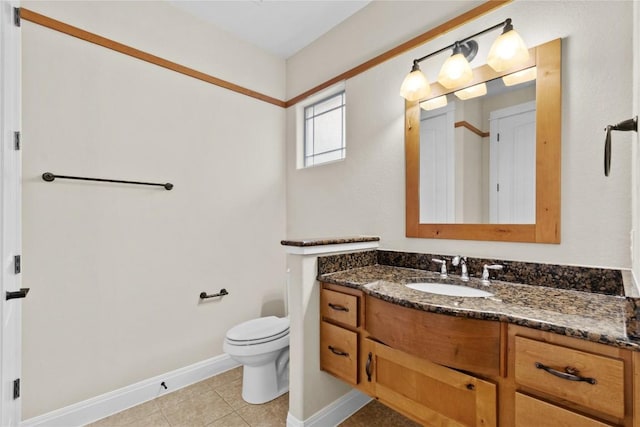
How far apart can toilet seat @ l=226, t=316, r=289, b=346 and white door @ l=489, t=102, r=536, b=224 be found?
4.84 ft

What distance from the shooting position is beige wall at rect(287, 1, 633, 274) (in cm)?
115

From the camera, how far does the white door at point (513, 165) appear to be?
1.35 metres

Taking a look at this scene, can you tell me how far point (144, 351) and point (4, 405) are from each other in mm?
893

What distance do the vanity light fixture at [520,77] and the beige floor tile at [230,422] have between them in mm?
2325

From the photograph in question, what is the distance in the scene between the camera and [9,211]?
118 centimetres

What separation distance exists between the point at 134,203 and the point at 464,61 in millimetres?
2176

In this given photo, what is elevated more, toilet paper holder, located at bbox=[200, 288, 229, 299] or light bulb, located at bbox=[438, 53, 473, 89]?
light bulb, located at bbox=[438, 53, 473, 89]

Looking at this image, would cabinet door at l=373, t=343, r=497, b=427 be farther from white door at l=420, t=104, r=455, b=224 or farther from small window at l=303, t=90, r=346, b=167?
small window at l=303, t=90, r=346, b=167

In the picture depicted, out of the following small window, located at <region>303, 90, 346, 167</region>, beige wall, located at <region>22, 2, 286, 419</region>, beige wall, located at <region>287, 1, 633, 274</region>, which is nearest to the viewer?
beige wall, located at <region>287, 1, 633, 274</region>

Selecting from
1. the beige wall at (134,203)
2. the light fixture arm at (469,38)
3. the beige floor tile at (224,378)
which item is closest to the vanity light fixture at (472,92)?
the light fixture arm at (469,38)

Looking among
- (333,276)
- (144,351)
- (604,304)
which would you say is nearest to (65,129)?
(144,351)

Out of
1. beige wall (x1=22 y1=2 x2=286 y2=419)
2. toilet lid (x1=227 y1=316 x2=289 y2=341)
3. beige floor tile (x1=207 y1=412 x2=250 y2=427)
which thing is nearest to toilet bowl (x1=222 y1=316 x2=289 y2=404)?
toilet lid (x1=227 y1=316 x2=289 y2=341)

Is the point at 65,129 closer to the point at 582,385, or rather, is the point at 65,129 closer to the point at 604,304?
the point at 582,385

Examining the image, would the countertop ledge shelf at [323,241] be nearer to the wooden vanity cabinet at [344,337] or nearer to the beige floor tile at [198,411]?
the wooden vanity cabinet at [344,337]
